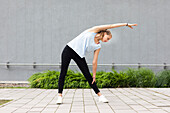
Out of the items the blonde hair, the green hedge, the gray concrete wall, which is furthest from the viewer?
the gray concrete wall

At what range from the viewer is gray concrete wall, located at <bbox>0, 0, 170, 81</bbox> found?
660 centimetres

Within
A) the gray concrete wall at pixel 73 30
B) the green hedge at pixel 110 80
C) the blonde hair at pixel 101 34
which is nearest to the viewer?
the blonde hair at pixel 101 34

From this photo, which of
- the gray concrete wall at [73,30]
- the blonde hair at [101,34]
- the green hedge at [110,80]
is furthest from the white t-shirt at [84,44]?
the gray concrete wall at [73,30]

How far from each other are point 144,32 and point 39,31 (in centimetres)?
350

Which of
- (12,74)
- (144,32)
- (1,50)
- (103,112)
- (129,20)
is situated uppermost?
(129,20)

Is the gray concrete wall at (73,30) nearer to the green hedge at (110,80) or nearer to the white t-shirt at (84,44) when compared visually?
the green hedge at (110,80)

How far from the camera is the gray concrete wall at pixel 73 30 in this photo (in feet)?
21.6

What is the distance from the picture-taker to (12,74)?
664 cm

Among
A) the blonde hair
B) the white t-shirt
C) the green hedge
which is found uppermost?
the blonde hair

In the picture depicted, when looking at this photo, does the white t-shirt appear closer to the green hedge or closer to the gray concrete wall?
the green hedge

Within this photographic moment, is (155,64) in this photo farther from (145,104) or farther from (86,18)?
(145,104)

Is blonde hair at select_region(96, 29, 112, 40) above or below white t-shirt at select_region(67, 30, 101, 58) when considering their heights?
above

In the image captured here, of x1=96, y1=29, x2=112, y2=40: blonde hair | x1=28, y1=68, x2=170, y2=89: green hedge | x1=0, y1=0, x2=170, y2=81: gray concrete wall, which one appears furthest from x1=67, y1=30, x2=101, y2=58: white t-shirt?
x1=0, y1=0, x2=170, y2=81: gray concrete wall

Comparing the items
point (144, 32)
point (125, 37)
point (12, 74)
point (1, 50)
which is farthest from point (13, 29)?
point (144, 32)
